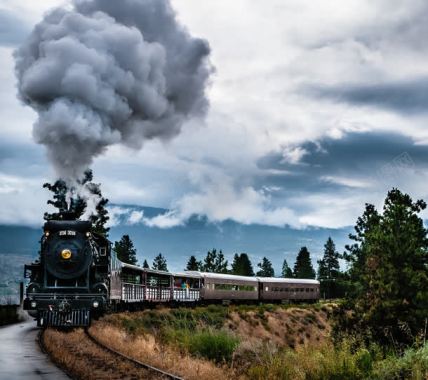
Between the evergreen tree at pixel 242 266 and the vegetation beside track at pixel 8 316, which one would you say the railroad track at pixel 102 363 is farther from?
the evergreen tree at pixel 242 266

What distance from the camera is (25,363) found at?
14844mm

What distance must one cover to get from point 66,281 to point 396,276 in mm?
25244

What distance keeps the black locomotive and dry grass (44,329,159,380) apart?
2.31 meters

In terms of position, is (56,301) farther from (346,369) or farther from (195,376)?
(346,369)

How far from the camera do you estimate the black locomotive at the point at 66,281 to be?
22.2 metres

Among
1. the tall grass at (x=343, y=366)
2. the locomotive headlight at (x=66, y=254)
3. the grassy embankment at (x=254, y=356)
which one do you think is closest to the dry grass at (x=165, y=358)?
the grassy embankment at (x=254, y=356)

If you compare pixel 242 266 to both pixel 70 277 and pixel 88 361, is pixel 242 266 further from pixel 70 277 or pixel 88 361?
pixel 88 361

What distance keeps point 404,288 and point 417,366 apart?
31.7 meters

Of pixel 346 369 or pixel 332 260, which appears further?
pixel 332 260

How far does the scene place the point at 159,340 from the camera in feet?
65.1

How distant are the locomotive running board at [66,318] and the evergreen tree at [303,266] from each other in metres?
106

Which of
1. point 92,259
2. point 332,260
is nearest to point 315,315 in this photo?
point 92,259

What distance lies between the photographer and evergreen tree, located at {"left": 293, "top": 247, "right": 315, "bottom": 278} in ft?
413

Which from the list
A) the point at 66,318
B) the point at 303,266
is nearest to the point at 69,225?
the point at 66,318
